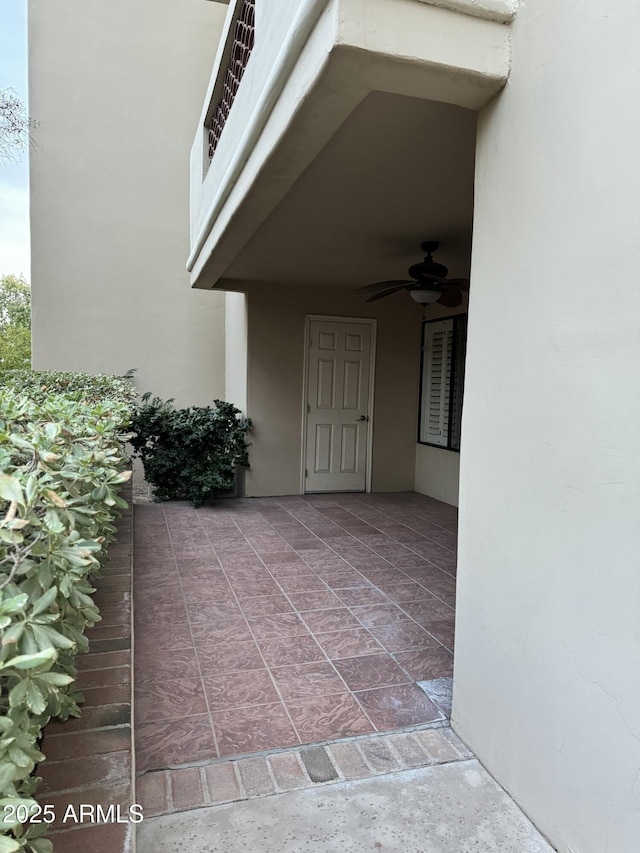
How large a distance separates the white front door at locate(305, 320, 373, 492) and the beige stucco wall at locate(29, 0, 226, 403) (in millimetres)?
2321

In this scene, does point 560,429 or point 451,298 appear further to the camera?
point 451,298

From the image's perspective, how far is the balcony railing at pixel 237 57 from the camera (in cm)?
353

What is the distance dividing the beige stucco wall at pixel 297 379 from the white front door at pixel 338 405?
0.46ft

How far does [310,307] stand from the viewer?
22.0 feet

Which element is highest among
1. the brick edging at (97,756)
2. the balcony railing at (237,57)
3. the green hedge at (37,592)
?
the balcony railing at (237,57)

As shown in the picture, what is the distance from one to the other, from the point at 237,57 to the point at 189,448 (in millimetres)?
3787

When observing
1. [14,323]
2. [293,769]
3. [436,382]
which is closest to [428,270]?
[436,382]

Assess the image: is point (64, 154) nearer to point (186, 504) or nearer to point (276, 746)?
point (186, 504)

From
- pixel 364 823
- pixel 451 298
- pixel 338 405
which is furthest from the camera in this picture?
pixel 338 405

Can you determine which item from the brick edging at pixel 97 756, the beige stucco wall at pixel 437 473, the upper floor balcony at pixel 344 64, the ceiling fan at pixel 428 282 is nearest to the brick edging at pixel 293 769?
the brick edging at pixel 97 756

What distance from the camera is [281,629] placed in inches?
127

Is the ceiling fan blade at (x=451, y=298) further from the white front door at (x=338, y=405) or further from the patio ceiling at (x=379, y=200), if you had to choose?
the white front door at (x=338, y=405)

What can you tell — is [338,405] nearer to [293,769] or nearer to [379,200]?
[379,200]

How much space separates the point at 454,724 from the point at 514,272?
1821mm
